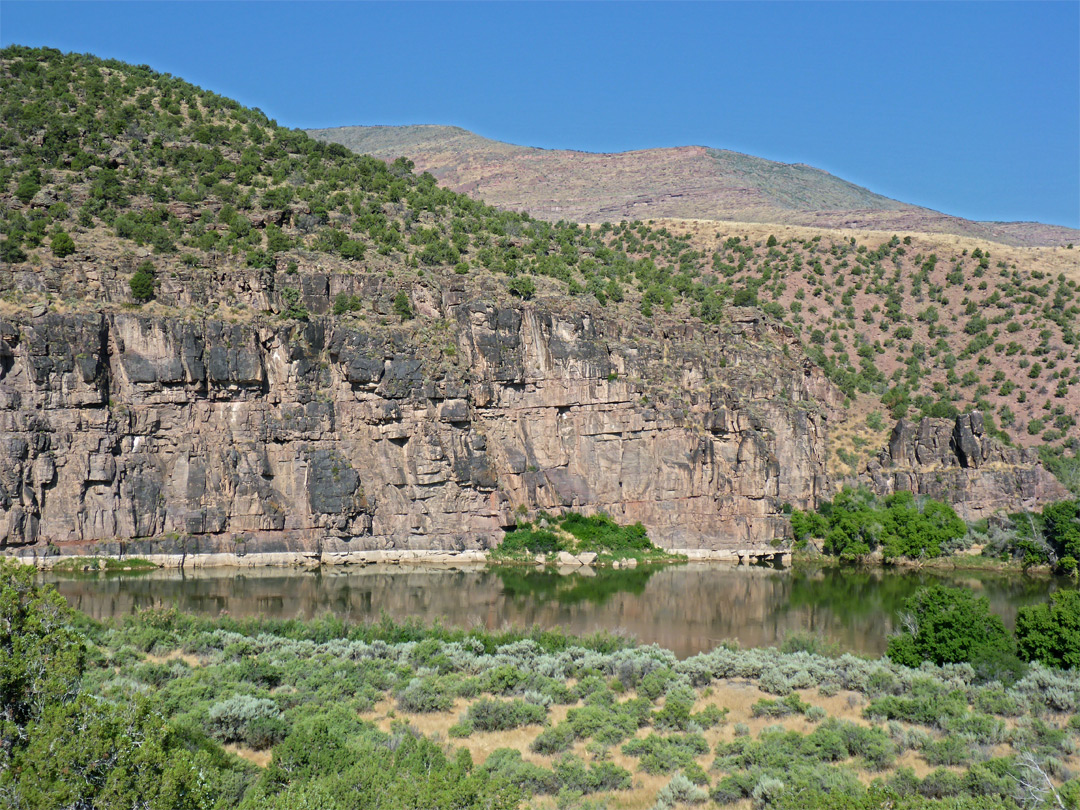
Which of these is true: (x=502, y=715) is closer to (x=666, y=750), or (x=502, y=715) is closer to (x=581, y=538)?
(x=666, y=750)

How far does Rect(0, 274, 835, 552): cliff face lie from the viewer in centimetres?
5422

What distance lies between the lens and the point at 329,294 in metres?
64.2

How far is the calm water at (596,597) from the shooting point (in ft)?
131

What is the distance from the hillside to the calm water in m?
5.68

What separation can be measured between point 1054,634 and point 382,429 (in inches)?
1572

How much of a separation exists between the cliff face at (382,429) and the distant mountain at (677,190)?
81.6 meters

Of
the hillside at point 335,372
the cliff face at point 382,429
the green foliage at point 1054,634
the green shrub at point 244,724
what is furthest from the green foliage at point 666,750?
the cliff face at point 382,429

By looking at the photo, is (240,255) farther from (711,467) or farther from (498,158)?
(498,158)

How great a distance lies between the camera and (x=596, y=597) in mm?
48156

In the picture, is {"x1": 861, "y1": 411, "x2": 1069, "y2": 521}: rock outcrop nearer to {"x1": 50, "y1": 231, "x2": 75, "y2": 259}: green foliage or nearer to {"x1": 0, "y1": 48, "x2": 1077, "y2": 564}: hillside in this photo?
{"x1": 0, "y1": 48, "x2": 1077, "y2": 564}: hillside

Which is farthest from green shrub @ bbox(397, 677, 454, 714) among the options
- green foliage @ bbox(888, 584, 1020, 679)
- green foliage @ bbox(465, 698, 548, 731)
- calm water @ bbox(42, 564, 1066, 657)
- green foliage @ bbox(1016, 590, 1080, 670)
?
green foliage @ bbox(1016, 590, 1080, 670)

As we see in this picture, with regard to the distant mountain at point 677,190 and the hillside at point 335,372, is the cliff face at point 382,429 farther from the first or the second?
the distant mountain at point 677,190

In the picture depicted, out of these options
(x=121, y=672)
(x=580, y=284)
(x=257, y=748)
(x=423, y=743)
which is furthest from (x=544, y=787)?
(x=580, y=284)

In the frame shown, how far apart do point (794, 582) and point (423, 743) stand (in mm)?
39087
